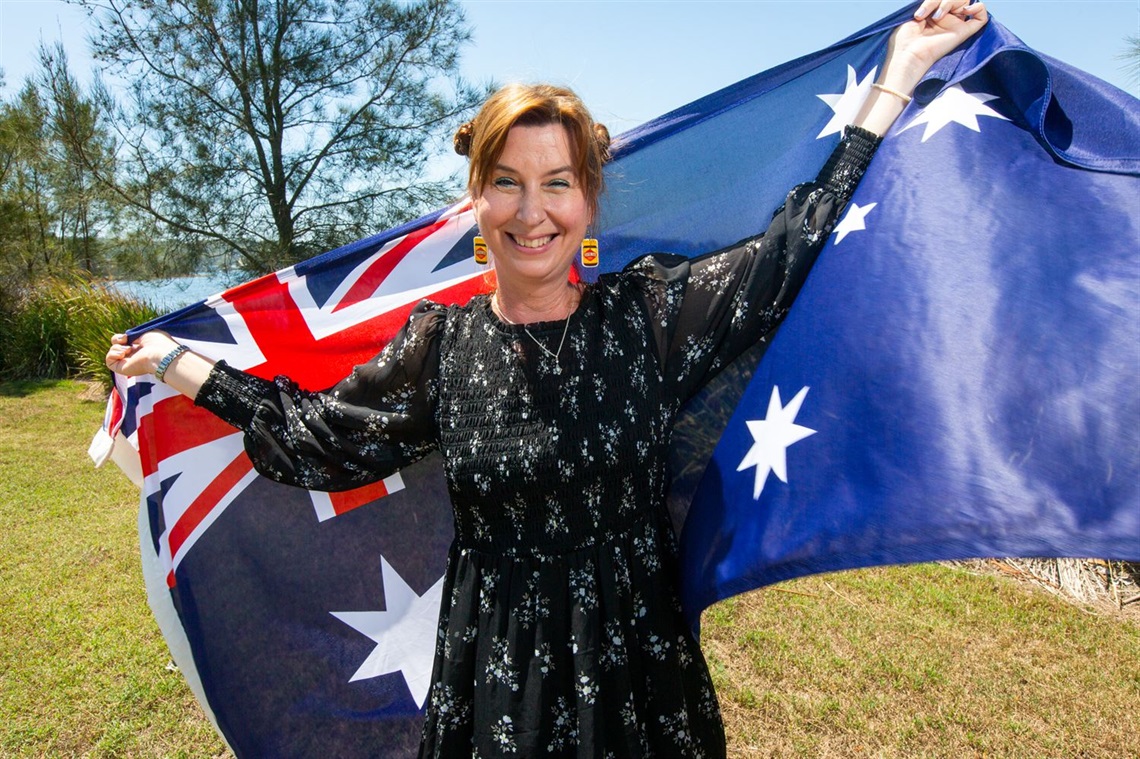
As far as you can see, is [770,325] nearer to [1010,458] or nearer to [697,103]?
[1010,458]

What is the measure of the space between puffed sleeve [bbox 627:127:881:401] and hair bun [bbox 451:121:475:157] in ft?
1.64

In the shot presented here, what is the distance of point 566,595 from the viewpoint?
1.83 m

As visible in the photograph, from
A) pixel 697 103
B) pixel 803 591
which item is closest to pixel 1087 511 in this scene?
→ pixel 697 103

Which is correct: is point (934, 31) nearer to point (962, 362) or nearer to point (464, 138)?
point (962, 362)

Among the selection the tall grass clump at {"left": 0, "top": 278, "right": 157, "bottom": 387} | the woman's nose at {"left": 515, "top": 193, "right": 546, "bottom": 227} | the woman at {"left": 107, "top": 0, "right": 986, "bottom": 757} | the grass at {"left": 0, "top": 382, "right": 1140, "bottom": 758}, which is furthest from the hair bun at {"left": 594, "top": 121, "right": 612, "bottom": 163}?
the tall grass clump at {"left": 0, "top": 278, "right": 157, "bottom": 387}

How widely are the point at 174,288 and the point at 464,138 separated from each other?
35.3 feet

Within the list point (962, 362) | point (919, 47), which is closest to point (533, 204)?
point (962, 362)

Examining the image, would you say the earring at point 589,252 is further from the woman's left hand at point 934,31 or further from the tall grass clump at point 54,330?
the tall grass clump at point 54,330

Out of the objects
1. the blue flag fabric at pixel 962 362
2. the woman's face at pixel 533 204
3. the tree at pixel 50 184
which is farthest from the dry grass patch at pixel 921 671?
the tree at pixel 50 184

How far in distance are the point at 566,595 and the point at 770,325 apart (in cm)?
82

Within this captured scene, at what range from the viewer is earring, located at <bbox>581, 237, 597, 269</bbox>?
101 inches

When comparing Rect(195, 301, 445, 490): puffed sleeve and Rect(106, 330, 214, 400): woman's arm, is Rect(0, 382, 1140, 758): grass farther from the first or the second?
Rect(195, 301, 445, 490): puffed sleeve

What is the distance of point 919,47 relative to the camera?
2.20 meters

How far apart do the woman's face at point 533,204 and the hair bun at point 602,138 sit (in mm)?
157
